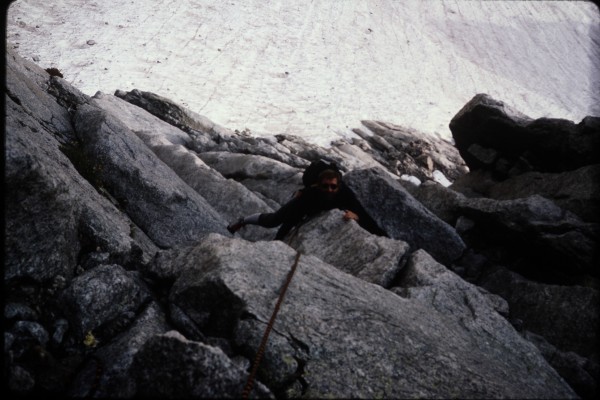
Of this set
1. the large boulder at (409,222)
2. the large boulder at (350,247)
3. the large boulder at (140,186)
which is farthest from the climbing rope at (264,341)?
the large boulder at (409,222)

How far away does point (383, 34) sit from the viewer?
Result: 45.6 metres

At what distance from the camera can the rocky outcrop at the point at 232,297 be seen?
341cm

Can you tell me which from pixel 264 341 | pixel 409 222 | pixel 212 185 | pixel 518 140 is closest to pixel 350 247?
pixel 409 222

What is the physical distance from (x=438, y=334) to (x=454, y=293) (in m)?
1.73

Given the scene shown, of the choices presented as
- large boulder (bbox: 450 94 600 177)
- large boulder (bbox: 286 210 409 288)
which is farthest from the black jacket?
large boulder (bbox: 450 94 600 177)

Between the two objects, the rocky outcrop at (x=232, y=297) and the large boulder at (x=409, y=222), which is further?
the large boulder at (x=409, y=222)

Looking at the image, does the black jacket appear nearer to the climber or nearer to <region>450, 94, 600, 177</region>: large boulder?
the climber

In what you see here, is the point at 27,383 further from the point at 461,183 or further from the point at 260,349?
the point at 461,183

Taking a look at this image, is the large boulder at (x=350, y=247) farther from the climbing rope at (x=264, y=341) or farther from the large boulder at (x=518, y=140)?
the large boulder at (x=518, y=140)

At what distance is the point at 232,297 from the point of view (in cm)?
395

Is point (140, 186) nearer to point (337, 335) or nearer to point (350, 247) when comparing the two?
point (350, 247)

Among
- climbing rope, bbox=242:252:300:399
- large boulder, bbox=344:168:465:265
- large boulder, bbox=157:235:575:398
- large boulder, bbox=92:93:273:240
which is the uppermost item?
climbing rope, bbox=242:252:300:399

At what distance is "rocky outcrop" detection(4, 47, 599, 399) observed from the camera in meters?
3.41

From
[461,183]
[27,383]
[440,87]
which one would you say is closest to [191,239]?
[27,383]
